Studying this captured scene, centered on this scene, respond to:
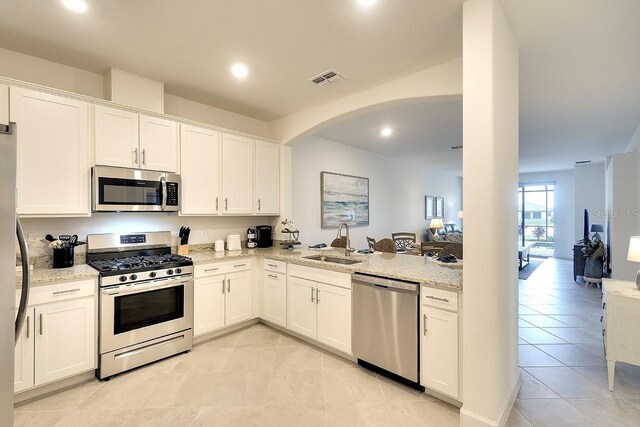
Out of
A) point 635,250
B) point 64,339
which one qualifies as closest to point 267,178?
point 64,339

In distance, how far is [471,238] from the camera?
191cm

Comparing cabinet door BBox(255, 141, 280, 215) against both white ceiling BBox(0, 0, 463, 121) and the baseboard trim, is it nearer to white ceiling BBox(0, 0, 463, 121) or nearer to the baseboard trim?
white ceiling BBox(0, 0, 463, 121)

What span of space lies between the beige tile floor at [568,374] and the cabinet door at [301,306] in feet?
5.95

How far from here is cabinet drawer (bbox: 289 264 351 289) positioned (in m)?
2.79

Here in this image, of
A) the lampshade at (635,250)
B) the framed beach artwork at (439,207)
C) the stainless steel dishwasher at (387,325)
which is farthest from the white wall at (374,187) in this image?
the lampshade at (635,250)

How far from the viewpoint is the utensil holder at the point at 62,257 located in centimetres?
258

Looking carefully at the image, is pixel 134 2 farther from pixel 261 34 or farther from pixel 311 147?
pixel 311 147

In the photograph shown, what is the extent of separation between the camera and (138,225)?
10.7 feet

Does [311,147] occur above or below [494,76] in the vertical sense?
above

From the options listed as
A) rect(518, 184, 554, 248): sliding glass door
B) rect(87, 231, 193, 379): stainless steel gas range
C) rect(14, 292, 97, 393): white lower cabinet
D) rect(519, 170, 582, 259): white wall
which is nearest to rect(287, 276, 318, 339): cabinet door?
rect(87, 231, 193, 379): stainless steel gas range

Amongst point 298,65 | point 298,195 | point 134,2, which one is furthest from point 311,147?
point 134,2

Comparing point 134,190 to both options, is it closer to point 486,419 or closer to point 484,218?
point 484,218

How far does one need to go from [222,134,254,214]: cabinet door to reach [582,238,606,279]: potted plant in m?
6.51

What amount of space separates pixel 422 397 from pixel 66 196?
344 centimetres
